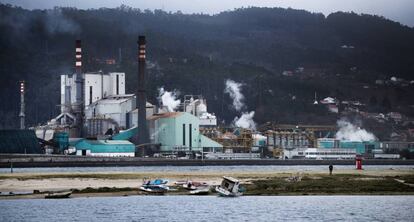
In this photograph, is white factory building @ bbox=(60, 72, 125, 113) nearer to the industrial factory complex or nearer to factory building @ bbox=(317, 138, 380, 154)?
the industrial factory complex

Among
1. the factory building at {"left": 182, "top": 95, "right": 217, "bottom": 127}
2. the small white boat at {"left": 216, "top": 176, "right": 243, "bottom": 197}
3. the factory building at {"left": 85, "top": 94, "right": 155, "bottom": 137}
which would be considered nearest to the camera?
the small white boat at {"left": 216, "top": 176, "right": 243, "bottom": 197}

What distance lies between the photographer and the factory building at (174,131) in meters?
155

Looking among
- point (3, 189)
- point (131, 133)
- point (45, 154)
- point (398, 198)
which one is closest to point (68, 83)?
point (131, 133)

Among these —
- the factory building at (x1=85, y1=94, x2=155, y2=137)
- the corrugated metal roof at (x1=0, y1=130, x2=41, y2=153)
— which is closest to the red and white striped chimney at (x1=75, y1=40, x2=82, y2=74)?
the factory building at (x1=85, y1=94, x2=155, y2=137)

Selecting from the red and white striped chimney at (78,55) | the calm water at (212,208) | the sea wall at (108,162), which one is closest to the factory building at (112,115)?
the red and white striped chimney at (78,55)

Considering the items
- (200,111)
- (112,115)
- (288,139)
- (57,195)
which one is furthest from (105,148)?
(57,195)

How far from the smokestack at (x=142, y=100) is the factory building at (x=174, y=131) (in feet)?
7.56

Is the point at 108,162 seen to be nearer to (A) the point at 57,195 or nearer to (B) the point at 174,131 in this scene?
(B) the point at 174,131

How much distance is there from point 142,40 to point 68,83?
23.9m

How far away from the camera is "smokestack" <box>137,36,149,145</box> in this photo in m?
147

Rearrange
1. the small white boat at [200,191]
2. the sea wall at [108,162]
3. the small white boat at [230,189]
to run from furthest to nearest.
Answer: the sea wall at [108,162]
the small white boat at [200,191]
the small white boat at [230,189]

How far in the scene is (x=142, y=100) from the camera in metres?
148

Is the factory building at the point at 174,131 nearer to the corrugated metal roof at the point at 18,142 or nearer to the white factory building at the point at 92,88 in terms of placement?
the white factory building at the point at 92,88

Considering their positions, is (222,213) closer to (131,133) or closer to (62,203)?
(62,203)
